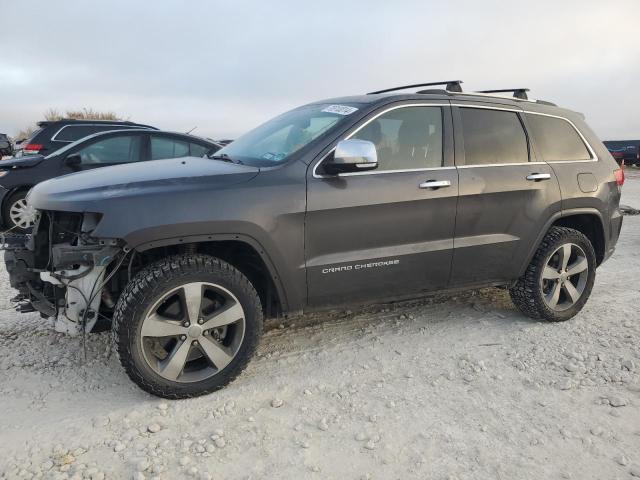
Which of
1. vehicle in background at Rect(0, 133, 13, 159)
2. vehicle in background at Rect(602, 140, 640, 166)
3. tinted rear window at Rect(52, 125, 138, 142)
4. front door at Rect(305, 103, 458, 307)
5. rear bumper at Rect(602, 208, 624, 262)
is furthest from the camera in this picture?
vehicle in background at Rect(602, 140, 640, 166)

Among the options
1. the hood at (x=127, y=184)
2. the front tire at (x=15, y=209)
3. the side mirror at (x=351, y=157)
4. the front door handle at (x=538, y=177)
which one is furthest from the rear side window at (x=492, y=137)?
the front tire at (x=15, y=209)

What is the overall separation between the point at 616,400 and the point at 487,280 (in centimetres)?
124

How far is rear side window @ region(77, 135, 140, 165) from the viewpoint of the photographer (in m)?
7.47

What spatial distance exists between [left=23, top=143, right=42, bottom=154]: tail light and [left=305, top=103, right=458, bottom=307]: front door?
7.64 meters

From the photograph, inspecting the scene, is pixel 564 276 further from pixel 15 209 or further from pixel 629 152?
pixel 629 152

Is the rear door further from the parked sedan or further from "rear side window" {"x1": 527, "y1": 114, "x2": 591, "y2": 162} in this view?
the parked sedan

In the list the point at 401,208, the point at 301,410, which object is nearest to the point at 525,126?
the point at 401,208

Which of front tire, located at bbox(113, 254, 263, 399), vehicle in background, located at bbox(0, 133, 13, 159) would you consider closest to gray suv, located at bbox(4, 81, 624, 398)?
front tire, located at bbox(113, 254, 263, 399)

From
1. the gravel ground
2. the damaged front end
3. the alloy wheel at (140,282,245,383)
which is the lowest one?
the gravel ground

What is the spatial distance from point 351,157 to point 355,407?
1.47 m

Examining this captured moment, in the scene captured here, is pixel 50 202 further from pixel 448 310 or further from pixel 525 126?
pixel 525 126

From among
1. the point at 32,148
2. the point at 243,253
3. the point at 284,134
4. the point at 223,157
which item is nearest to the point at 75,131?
the point at 32,148

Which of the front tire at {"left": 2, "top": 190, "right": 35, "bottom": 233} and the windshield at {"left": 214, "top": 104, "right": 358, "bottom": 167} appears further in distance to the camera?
the front tire at {"left": 2, "top": 190, "right": 35, "bottom": 233}

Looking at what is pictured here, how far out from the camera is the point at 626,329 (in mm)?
4086
